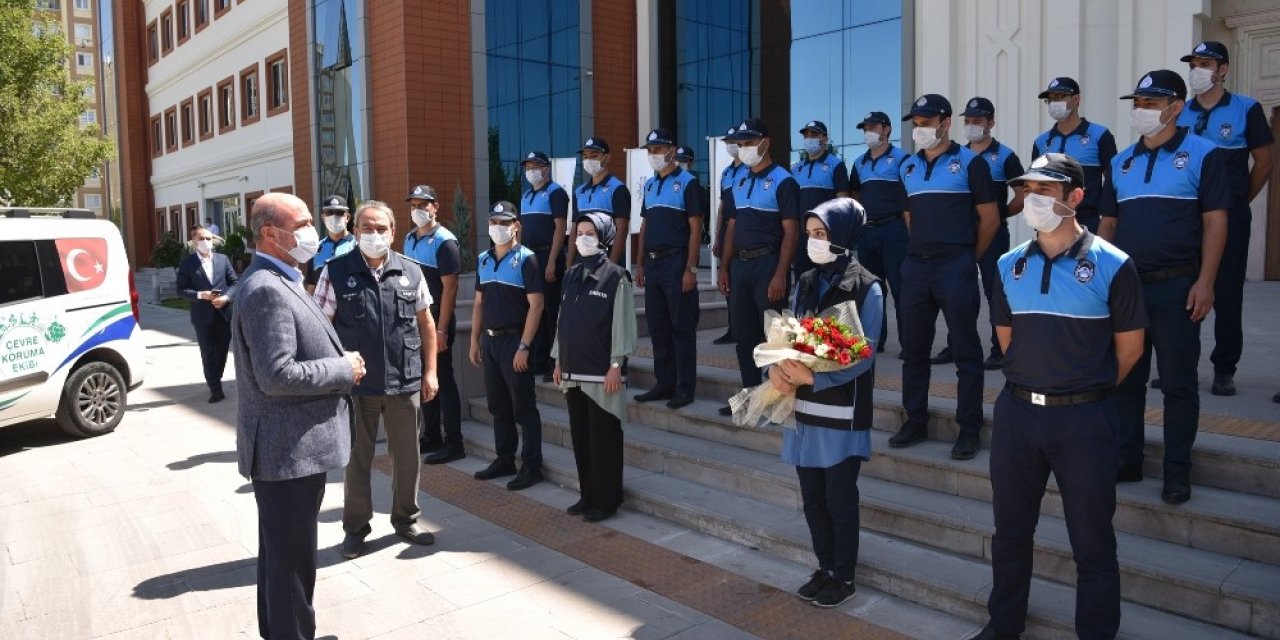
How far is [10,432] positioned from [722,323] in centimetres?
842

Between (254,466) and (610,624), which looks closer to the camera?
(254,466)

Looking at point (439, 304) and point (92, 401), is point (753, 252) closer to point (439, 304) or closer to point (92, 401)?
point (439, 304)

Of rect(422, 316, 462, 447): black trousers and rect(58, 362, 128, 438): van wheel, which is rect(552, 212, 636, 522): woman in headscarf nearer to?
rect(422, 316, 462, 447): black trousers

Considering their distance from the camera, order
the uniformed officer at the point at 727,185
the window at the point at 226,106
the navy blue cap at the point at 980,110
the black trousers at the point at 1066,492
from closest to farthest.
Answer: the black trousers at the point at 1066,492
the navy blue cap at the point at 980,110
the uniformed officer at the point at 727,185
the window at the point at 226,106

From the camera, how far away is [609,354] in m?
5.93

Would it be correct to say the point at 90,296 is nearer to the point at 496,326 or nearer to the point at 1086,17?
the point at 496,326

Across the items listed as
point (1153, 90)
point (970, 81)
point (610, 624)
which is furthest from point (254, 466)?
point (970, 81)

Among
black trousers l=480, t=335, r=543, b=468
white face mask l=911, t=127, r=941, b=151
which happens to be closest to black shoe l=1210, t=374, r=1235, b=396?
white face mask l=911, t=127, r=941, b=151

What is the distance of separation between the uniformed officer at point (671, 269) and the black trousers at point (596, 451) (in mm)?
1368

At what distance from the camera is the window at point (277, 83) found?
23.9 metres

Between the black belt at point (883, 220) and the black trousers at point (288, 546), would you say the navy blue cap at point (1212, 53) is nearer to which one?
the black belt at point (883, 220)

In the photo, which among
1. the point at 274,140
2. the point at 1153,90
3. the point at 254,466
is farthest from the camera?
the point at 274,140

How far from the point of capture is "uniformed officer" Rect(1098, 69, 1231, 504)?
14.3 ft

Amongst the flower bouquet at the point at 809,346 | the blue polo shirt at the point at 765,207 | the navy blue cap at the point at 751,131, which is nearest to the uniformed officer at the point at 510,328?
the blue polo shirt at the point at 765,207
